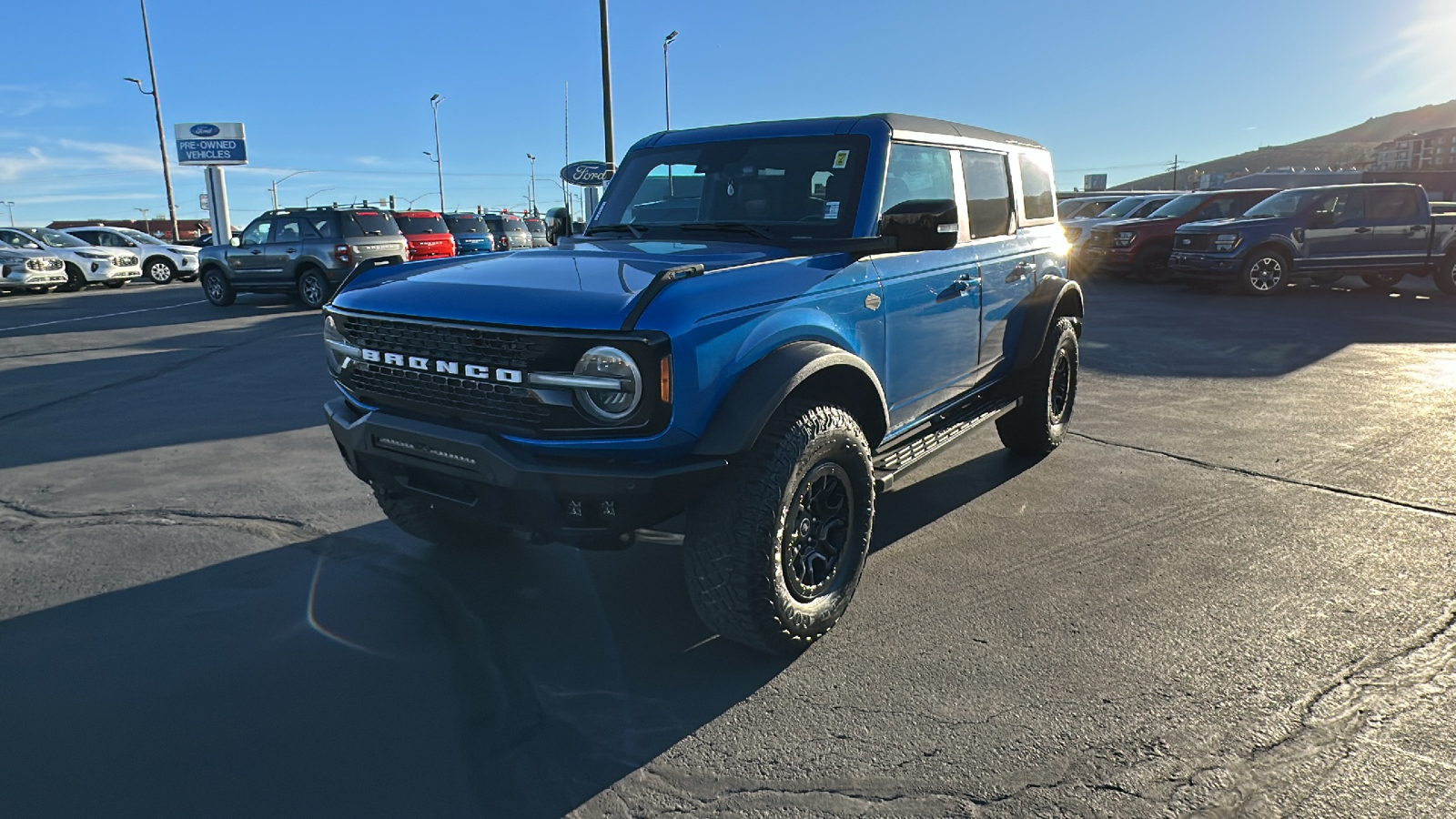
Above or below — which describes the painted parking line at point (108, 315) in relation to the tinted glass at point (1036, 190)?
below

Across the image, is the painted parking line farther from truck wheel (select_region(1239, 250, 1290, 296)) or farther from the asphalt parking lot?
truck wheel (select_region(1239, 250, 1290, 296))

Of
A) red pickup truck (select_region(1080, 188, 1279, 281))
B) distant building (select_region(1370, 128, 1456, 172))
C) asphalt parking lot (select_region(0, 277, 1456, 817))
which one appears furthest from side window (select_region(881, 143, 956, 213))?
distant building (select_region(1370, 128, 1456, 172))

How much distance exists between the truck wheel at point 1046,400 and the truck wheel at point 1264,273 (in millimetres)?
10514

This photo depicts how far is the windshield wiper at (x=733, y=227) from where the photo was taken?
4.02m

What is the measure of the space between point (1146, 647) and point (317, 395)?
281 inches

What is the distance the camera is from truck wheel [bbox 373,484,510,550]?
4113mm

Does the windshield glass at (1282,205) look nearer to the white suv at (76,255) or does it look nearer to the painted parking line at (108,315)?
the painted parking line at (108,315)

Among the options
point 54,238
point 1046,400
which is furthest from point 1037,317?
point 54,238

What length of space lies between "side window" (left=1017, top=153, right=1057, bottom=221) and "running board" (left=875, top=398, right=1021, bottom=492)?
45.2 inches

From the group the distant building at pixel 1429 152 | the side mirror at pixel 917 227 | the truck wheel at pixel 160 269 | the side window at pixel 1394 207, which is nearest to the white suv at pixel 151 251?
the truck wheel at pixel 160 269

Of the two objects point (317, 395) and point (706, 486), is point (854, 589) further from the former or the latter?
point (317, 395)

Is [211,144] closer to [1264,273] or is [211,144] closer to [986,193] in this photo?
[1264,273]

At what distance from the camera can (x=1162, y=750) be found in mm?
2773

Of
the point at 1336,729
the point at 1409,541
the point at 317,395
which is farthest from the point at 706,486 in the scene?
the point at 317,395
